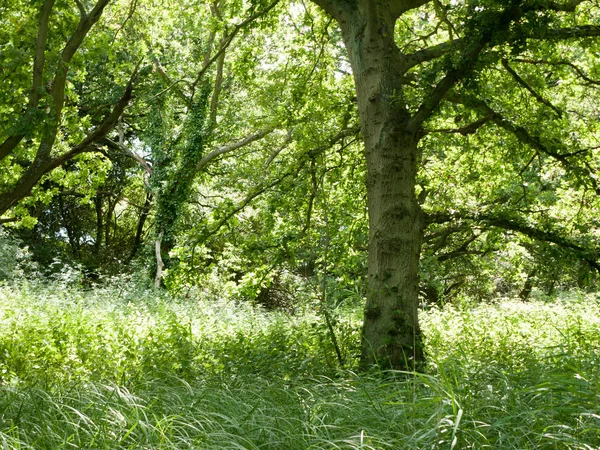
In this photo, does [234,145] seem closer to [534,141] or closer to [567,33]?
[534,141]

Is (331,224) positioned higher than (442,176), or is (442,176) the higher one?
(442,176)

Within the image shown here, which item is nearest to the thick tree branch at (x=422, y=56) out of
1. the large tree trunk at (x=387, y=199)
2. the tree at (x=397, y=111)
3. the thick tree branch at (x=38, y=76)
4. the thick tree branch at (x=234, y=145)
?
the tree at (x=397, y=111)

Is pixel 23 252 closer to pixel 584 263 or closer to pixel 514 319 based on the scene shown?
pixel 514 319

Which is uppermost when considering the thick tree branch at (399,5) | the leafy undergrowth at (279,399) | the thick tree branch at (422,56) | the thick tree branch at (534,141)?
the thick tree branch at (399,5)

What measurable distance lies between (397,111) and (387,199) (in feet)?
2.83

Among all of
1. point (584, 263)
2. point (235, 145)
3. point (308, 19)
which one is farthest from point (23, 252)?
point (584, 263)

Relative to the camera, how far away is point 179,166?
1812 centimetres

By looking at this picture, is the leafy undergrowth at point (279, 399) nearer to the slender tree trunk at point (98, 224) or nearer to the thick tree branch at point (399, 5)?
the thick tree branch at point (399, 5)

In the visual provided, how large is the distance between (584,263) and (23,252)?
17774 millimetres

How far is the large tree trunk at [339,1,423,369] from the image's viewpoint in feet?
20.0

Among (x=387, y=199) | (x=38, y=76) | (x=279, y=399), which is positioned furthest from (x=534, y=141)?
(x=38, y=76)

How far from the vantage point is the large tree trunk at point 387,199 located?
6.09 m

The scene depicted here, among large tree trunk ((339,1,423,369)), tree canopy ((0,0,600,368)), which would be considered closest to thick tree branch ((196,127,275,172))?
tree canopy ((0,0,600,368))

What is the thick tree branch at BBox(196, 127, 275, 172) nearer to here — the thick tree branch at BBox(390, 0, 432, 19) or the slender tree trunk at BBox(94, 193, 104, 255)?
the slender tree trunk at BBox(94, 193, 104, 255)
